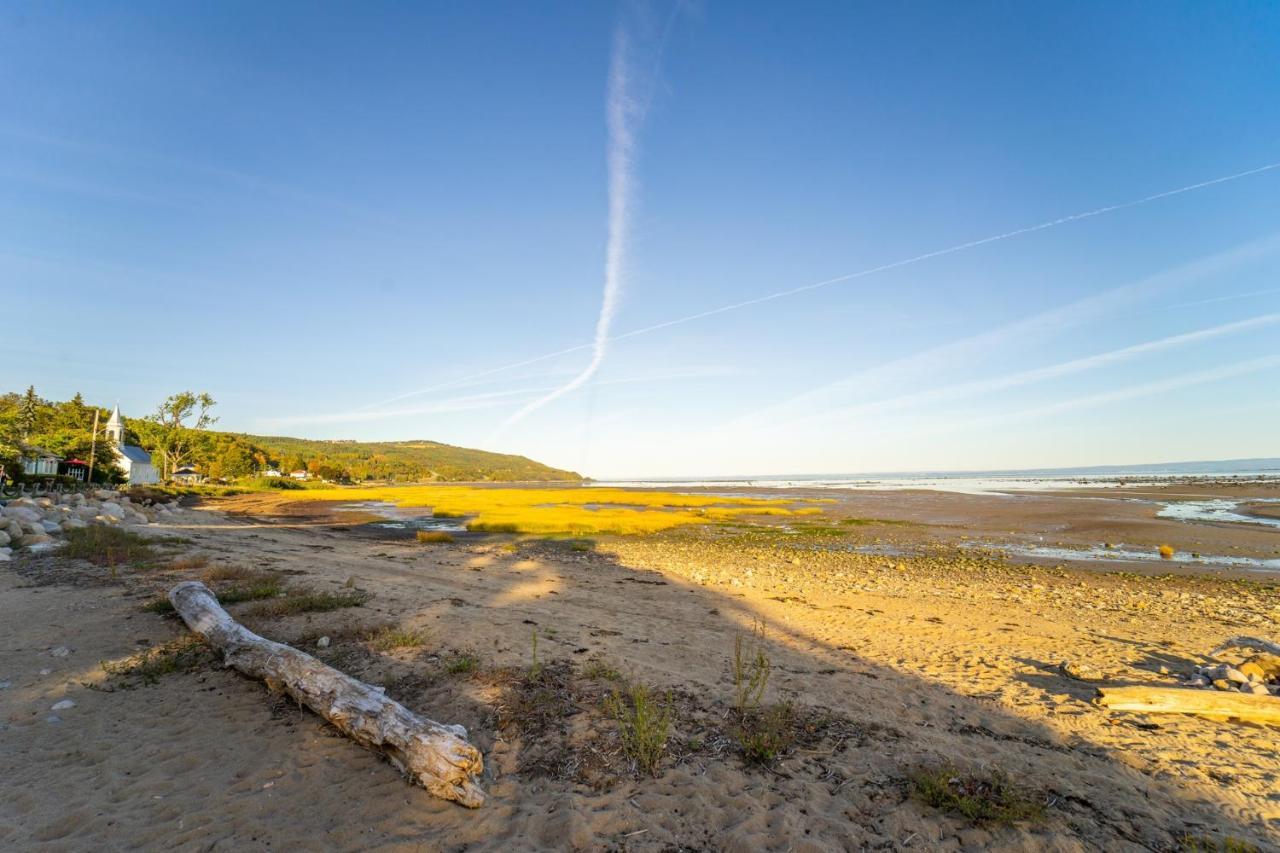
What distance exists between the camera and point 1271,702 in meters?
7.03

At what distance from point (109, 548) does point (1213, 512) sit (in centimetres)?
6422

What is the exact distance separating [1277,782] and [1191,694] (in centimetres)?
188

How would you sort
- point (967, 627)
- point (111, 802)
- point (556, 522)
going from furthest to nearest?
point (556, 522)
point (967, 627)
point (111, 802)

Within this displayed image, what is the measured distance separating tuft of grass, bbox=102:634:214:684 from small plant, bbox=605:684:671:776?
646 cm

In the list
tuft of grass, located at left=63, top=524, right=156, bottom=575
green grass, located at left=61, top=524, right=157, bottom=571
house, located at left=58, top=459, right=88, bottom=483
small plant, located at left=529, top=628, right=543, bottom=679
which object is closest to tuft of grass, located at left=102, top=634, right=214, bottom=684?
small plant, located at left=529, top=628, right=543, bottom=679

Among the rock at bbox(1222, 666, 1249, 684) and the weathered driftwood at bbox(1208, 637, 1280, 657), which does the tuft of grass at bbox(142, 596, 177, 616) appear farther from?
the weathered driftwood at bbox(1208, 637, 1280, 657)

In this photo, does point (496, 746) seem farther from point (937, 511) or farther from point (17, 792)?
point (937, 511)

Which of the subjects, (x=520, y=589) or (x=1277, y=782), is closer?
(x=1277, y=782)

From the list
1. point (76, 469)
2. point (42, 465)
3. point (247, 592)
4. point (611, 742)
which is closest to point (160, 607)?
point (247, 592)

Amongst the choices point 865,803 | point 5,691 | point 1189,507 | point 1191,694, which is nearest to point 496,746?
point 865,803

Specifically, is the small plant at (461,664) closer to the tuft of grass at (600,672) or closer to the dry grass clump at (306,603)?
the tuft of grass at (600,672)

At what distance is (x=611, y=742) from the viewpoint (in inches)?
241

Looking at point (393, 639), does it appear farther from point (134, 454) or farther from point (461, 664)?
point (134, 454)

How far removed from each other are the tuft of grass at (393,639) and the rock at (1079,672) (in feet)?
34.3
